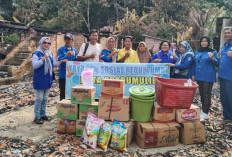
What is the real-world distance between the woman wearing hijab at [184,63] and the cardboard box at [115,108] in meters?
1.60

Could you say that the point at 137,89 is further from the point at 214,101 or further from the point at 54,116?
the point at 214,101

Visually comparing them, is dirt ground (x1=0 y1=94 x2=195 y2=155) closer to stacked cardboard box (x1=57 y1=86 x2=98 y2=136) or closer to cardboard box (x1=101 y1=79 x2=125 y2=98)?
stacked cardboard box (x1=57 y1=86 x2=98 y2=136)

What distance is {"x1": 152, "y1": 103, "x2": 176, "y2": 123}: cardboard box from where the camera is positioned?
3789 mm

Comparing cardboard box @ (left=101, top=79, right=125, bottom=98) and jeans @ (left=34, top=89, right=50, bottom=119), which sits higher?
cardboard box @ (left=101, top=79, right=125, bottom=98)

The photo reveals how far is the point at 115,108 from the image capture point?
384 cm

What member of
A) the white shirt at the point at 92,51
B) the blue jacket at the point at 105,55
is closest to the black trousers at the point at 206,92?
the blue jacket at the point at 105,55

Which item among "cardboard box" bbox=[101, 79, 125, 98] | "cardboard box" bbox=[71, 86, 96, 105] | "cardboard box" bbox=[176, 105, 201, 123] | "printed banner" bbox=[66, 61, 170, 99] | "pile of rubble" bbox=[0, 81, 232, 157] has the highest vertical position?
"printed banner" bbox=[66, 61, 170, 99]

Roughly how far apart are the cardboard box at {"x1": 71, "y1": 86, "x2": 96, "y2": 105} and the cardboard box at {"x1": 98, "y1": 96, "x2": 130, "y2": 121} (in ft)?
0.77

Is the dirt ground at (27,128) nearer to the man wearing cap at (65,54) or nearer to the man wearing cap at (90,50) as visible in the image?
→ the man wearing cap at (65,54)

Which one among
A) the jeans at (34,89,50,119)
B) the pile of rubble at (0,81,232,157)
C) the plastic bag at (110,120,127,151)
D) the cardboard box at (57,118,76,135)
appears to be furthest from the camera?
the jeans at (34,89,50,119)

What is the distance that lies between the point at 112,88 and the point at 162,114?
106cm

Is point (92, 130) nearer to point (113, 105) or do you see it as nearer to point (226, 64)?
point (113, 105)

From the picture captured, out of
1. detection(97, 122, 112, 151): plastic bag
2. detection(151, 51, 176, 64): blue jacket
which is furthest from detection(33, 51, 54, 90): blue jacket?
detection(151, 51, 176, 64): blue jacket

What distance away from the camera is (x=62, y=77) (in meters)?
4.77
